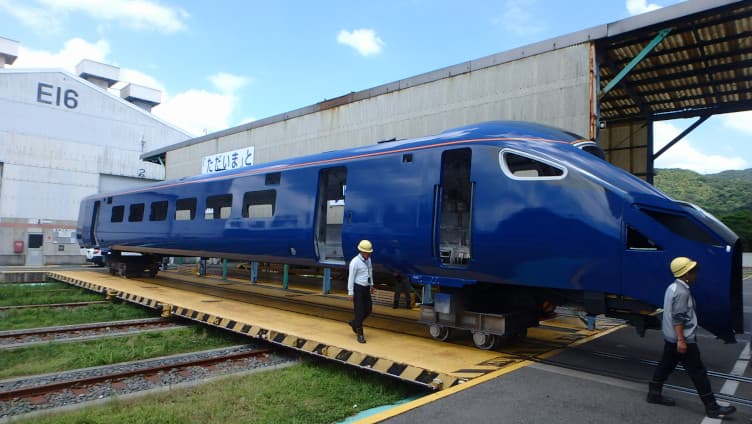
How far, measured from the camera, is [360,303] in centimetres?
714

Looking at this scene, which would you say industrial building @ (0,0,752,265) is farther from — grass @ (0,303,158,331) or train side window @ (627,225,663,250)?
grass @ (0,303,158,331)

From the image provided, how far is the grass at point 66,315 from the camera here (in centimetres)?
1023

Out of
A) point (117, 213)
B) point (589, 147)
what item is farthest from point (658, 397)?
point (117, 213)

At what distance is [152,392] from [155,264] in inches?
507

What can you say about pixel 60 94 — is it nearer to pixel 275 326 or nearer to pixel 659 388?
pixel 275 326

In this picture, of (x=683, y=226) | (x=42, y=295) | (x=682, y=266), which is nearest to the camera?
(x=682, y=266)

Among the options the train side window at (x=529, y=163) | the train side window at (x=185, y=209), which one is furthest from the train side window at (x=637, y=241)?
the train side window at (x=185, y=209)

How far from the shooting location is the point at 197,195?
40.3 feet

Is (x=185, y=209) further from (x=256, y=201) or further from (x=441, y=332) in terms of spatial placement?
(x=441, y=332)

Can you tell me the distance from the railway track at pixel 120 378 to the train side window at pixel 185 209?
5.77m

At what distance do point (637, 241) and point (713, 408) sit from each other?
6.04ft

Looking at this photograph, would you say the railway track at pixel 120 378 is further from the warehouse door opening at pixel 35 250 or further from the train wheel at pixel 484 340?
the warehouse door opening at pixel 35 250

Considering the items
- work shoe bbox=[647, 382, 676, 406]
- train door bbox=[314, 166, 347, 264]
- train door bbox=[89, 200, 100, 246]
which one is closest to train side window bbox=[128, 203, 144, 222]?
train door bbox=[89, 200, 100, 246]

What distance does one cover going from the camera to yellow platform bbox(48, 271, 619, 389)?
5.73 m
